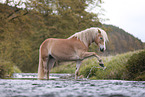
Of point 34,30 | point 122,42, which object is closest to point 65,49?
point 34,30

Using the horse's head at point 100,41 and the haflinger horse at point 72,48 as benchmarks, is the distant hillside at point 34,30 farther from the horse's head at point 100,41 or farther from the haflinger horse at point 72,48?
the horse's head at point 100,41

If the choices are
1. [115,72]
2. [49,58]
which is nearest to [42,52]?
[49,58]

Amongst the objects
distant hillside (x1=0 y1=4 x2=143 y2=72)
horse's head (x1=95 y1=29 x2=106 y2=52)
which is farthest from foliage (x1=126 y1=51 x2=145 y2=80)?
distant hillside (x1=0 y1=4 x2=143 y2=72)

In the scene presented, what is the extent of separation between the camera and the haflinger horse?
7285 millimetres

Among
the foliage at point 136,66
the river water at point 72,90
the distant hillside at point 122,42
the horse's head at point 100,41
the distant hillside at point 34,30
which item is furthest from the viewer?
the distant hillside at point 122,42

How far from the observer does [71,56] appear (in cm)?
728

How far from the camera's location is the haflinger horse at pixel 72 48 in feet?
23.9

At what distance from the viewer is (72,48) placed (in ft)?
24.1

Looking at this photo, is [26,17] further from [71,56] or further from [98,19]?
[71,56]

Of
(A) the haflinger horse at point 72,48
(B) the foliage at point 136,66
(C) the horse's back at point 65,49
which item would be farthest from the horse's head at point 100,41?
(B) the foliage at point 136,66

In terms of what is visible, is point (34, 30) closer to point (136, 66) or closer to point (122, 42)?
point (122, 42)

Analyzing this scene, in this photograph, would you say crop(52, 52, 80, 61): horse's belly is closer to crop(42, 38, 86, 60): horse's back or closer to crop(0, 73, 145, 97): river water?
crop(42, 38, 86, 60): horse's back

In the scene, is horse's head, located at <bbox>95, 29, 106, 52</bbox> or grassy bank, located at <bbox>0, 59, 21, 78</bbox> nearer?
horse's head, located at <bbox>95, 29, 106, 52</bbox>

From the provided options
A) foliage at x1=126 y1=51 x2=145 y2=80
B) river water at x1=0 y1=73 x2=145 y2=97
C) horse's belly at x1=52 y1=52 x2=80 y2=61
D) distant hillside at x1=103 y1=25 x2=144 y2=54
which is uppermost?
distant hillside at x1=103 y1=25 x2=144 y2=54
